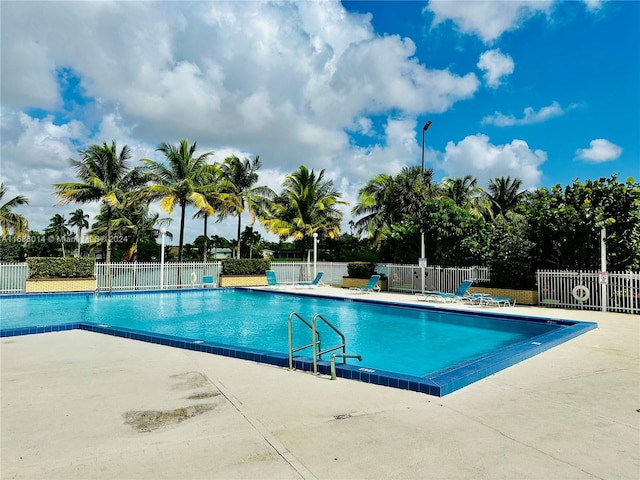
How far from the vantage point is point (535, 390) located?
A: 486 centimetres

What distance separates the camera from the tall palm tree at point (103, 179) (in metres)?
22.6

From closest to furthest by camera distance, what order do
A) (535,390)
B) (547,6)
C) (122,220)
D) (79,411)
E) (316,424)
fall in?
(316,424)
(79,411)
(535,390)
(547,6)
(122,220)

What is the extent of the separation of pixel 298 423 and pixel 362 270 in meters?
18.3

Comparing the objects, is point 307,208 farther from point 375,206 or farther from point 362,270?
point 362,270

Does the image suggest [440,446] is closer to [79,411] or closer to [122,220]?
[79,411]

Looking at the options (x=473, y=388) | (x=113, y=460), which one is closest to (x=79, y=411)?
(x=113, y=460)

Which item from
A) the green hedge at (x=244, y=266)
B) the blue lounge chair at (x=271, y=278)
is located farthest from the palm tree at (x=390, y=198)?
the green hedge at (x=244, y=266)

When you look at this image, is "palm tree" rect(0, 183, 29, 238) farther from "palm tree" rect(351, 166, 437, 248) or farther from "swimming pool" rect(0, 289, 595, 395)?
"palm tree" rect(351, 166, 437, 248)

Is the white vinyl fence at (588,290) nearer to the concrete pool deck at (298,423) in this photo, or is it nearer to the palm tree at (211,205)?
the concrete pool deck at (298,423)

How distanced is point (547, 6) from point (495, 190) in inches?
1037

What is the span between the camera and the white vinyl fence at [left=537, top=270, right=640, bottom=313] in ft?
39.4

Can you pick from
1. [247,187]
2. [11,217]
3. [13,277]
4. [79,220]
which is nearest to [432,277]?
[247,187]

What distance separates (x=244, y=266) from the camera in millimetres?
23000

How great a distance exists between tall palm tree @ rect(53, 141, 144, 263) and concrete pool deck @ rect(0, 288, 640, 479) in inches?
737
